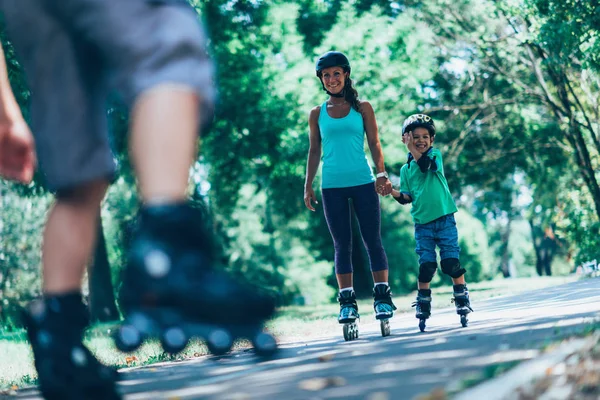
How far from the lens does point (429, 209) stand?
7.09 meters

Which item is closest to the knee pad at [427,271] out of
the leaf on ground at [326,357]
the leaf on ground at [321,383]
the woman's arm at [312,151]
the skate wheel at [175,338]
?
the woman's arm at [312,151]

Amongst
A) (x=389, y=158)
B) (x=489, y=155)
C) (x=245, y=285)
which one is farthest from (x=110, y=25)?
(x=489, y=155)

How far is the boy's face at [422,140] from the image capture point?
7.22 meters

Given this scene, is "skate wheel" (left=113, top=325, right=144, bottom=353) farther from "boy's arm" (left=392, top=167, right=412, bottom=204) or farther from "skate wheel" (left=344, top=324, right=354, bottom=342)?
"boy's arm" (left=392, top=167, right=412, bottom=204)

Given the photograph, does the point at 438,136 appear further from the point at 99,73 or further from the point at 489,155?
the point at 99,73

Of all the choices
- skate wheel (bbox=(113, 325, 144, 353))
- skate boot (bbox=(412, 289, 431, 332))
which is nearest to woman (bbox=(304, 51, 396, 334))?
skate boot (bbox=(412, 289, 431, 332))

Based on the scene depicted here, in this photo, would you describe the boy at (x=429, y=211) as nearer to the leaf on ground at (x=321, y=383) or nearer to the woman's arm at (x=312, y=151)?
the woman's arm at (x=312, y=151)

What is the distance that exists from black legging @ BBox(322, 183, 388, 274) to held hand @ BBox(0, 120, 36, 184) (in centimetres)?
390

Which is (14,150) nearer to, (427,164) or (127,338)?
(127,338)

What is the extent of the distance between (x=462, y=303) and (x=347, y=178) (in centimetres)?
134

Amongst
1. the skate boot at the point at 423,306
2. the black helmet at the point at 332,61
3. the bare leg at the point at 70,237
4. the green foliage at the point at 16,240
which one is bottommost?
the skate boot at the point at 423,306

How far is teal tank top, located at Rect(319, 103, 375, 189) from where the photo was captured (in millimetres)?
6605

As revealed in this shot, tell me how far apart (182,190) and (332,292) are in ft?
135

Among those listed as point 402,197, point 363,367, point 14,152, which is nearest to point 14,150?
point 14,152
